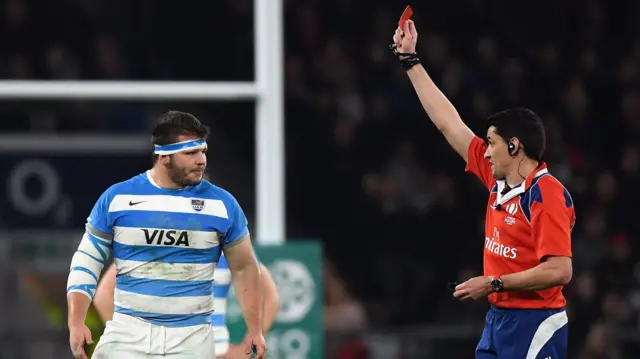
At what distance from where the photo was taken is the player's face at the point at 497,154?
637 centimetres

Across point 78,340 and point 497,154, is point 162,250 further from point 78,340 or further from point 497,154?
point 497,154

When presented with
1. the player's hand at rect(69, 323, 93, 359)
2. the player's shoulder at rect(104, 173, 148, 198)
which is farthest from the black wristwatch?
the player's hand at rect(69, 323, 93, 359)

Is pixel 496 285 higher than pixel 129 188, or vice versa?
pixel 129 188

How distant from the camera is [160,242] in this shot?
633cm

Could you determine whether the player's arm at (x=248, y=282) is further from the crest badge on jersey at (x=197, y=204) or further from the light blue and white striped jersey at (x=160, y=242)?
the crest badge on jersey at (x=197, y=204)

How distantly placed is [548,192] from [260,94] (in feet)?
14.1

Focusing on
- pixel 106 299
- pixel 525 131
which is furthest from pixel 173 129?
pixel 525 131

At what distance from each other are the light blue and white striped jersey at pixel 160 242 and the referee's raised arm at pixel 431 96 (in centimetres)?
112

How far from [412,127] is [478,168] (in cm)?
632

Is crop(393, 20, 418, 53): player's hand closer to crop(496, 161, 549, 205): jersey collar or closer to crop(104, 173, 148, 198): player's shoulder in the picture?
crop(496, 161, 549, 205): jersey collar

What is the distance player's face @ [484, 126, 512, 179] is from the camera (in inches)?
251

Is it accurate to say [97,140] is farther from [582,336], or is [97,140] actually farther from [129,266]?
[129,266]

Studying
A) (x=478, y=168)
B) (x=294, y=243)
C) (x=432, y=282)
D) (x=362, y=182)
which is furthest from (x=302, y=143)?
(x=478, y=168)

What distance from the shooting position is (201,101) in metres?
10.7
